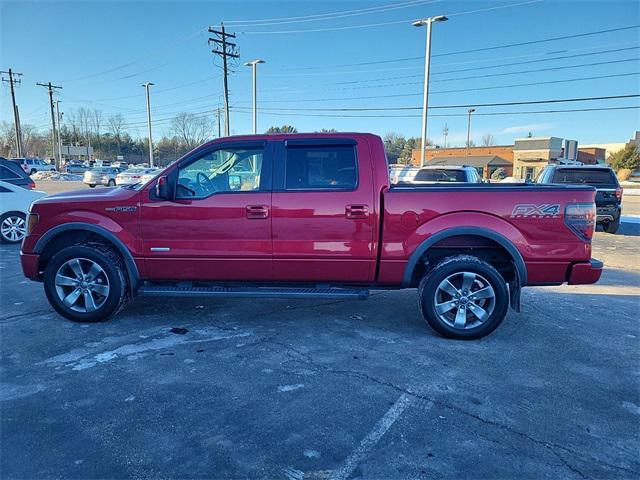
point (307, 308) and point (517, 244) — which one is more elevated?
point (517, 244)

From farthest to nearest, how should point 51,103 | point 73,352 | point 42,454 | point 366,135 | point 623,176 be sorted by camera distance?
point 51,103
point 623,176
point 366,135
point 73,352
point 42,454

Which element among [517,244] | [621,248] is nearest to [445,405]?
[517,244]

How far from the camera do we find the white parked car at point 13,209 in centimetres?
937

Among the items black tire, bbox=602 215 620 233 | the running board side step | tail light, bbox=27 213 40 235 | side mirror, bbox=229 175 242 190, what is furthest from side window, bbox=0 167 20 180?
black tire, bbox=602 215 620 233

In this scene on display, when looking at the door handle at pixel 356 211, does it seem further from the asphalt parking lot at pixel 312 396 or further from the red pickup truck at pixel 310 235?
the asphalt parking lot at pixel 312 396

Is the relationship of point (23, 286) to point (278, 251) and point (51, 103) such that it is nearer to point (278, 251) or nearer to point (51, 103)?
point (278, 251)

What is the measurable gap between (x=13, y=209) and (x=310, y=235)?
27.0ft

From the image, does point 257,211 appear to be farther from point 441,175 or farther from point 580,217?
point 441,175

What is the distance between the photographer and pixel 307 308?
5422 millimetres

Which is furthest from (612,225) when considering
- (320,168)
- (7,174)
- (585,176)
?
(7,174)

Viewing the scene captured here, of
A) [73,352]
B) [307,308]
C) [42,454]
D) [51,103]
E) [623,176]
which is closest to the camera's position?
[42,454]

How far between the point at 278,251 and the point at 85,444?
94.3 inches

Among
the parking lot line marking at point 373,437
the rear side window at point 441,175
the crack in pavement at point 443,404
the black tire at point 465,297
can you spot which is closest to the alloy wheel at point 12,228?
the crack in pavement at point 443,404

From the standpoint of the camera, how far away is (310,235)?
4477 millimetres
